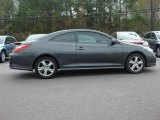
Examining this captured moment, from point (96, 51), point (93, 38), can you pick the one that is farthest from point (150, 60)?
point (93, 38)

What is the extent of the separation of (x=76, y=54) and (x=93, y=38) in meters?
0.76

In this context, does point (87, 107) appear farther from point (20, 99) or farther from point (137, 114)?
point (20, 99)

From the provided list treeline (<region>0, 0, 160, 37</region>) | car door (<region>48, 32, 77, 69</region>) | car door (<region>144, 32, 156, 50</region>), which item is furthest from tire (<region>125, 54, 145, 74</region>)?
treeline (<region>0, 0, 160, 37</region>)

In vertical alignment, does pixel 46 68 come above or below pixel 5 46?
below

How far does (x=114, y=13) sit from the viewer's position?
30766 mm

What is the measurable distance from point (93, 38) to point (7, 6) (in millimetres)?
27025

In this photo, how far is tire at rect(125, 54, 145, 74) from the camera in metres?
10.1

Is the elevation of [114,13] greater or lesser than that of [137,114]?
greater

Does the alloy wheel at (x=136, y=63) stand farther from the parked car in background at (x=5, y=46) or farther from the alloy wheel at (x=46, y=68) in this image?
the parked car in background at (x=5, y=46)

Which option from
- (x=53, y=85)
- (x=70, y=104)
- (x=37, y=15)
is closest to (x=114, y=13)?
(x=37, y=15)

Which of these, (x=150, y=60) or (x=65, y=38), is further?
(x=150, y=60)

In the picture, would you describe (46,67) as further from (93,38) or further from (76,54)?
(93,38)

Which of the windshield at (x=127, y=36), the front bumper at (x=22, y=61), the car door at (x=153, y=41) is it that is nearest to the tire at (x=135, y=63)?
the front bumper at (x=22, y=61)

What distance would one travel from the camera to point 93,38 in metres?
10.1
